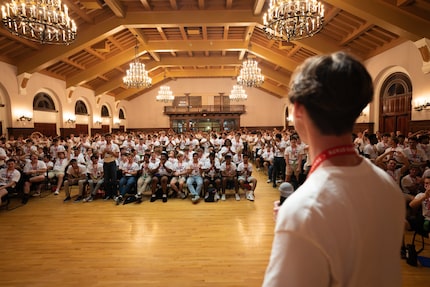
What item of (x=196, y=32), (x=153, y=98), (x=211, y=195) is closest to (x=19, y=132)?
(x=196, y=32)

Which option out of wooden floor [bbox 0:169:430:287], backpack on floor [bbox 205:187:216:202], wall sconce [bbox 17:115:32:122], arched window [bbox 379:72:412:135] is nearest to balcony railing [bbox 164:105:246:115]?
wall sconce [bbox 17:115:32:122]

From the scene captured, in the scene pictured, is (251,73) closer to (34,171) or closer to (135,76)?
(135,76)

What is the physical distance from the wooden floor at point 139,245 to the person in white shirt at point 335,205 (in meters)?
2.53

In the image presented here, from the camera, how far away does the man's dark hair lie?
1.82 ft

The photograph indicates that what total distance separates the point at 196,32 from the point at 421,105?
333 inches

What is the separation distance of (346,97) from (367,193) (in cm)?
23

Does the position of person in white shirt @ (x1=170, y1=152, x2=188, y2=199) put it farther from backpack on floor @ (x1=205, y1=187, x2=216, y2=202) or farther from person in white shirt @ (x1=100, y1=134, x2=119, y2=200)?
person in white shirt @ (x1=100, y1=134, x2=119, y2=200)

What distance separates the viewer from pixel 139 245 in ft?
12.0

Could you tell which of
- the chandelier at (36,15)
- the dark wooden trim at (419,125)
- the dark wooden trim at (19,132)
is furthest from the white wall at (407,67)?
the dark wooden trim at (19,132)

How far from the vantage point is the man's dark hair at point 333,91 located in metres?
0.56

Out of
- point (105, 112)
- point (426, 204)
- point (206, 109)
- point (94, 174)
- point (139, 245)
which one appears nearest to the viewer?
point (426, 204)

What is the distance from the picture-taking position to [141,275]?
290 cm

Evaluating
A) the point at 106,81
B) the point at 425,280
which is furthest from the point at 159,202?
the point at 106,81

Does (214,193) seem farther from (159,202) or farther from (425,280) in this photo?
(425,280)
